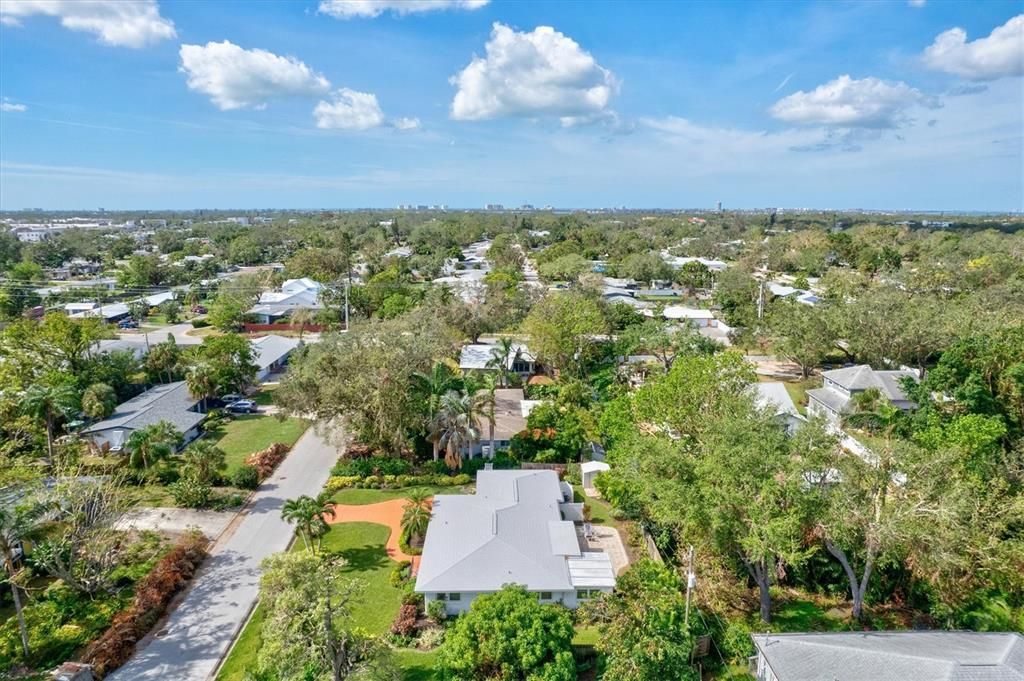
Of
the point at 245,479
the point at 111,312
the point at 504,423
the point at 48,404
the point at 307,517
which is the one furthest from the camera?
the point at 111,312

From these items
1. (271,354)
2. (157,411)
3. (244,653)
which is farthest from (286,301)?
(244,653)

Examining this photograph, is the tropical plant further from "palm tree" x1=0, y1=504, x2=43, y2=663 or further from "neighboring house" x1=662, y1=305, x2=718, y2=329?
"neighboring house" x1=662, y1=305, x2=718, y2=329

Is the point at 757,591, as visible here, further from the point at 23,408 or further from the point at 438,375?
the point at 23,408

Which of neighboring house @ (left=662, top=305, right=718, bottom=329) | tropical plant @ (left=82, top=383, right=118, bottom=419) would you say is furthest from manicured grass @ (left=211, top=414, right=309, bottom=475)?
neighboring house @ (left=662, top=305, right=718, bottom=329)

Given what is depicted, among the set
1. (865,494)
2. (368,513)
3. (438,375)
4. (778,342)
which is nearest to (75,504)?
(368,513)

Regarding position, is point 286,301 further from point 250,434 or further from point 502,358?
point 502,358

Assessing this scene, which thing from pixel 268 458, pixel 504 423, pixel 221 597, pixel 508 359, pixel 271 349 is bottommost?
pixel 221 597

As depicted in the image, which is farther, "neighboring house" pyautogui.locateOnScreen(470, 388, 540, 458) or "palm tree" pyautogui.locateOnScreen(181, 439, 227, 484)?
"neighboring house" pyautogui.locateOnScreen(470, 388, 540, 458)
